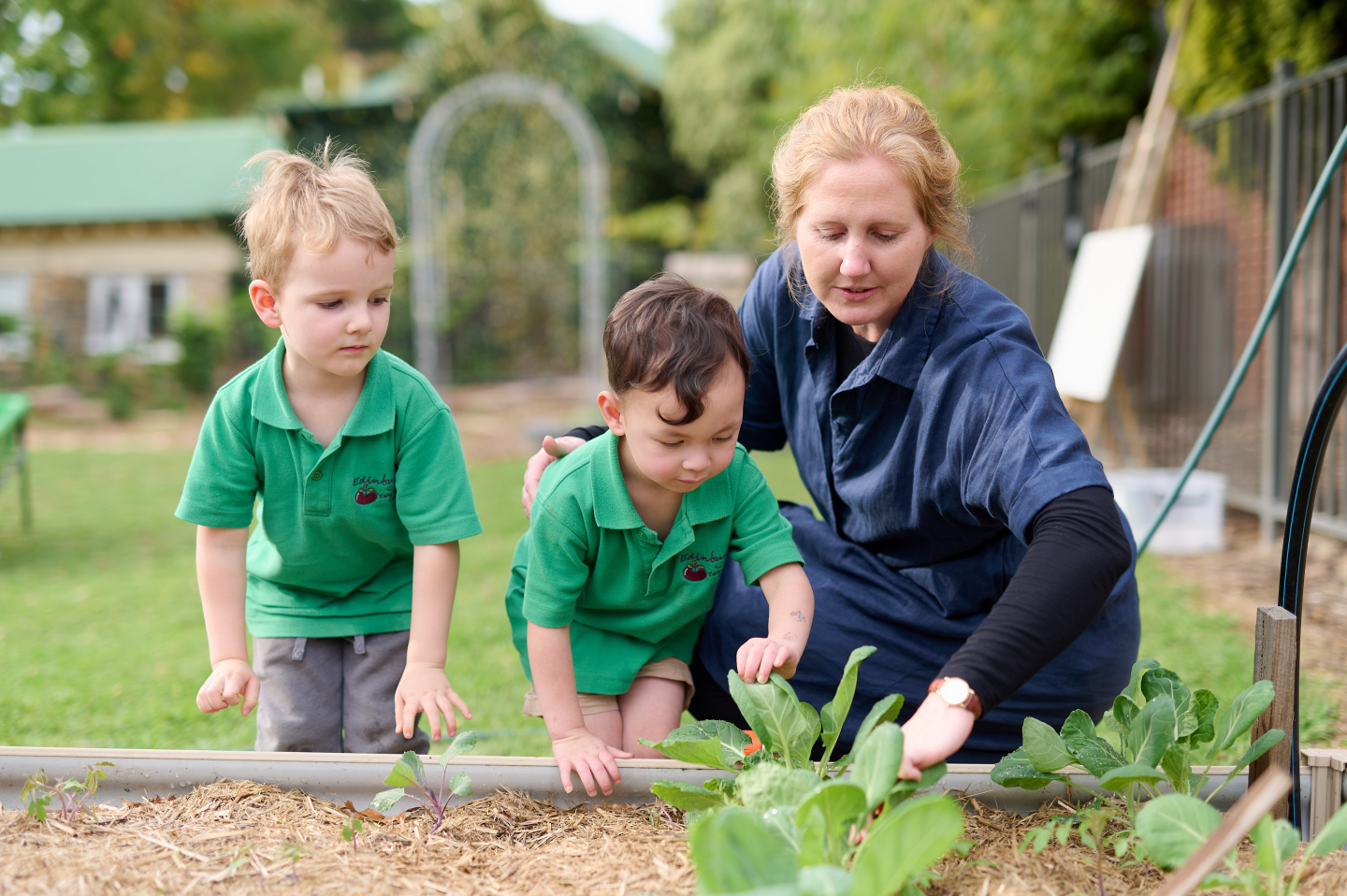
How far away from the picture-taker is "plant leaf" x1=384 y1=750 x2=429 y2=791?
1485 mm

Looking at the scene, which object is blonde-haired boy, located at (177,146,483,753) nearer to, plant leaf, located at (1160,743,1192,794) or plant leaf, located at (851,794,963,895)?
plant leaf, located at (851,794,963,895)

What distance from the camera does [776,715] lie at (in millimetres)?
1426

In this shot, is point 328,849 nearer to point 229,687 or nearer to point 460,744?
point 460,744

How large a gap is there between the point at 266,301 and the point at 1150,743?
1.60 meters

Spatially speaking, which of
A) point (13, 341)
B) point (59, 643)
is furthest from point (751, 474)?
point (13, 341)

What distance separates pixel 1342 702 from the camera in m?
2.62

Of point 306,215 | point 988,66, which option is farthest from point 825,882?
point 988,66

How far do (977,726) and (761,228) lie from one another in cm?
1696

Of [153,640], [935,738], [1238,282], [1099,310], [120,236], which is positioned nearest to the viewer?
[935,738]

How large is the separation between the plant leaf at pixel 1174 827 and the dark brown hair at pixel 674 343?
0.78 metres

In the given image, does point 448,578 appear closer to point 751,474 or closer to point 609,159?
point 751,474

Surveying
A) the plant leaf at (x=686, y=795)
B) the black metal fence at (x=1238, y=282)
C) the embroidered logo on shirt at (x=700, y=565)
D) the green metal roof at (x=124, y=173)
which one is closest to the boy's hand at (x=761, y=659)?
the plant leaf at (x=686, y=795)

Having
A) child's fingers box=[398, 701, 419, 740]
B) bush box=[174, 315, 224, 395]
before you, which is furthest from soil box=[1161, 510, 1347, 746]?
bush box=[174, 315, 224, 395]

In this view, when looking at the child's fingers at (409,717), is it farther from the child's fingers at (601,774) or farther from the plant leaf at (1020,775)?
the plant leaf at (1020,775)
